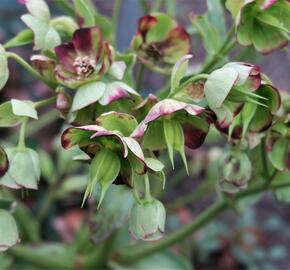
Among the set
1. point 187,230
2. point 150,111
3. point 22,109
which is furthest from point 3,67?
point 187,230

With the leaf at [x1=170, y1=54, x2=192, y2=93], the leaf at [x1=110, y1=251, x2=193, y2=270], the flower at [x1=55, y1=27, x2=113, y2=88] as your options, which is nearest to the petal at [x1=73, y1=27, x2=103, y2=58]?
the flower at [x1=55, y1=27, x2=113, y2=88]

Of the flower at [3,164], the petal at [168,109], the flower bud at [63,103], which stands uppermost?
the petal at [168,109]

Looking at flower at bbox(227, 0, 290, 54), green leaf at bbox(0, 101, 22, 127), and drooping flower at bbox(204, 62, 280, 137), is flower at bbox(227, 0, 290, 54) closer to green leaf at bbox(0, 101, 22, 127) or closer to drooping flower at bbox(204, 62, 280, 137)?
drooping flower at bbox(204, 62, 280, 137)

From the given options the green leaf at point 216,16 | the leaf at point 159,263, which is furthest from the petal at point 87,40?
the leaf at point 159,263

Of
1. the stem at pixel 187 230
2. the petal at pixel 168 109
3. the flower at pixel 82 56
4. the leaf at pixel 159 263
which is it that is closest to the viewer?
the petal at pixel 168 109

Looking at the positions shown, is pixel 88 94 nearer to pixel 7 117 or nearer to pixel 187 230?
pixel 7 117

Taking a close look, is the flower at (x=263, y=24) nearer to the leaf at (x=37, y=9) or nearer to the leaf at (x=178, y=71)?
the leaf at (x=178, y=71)
